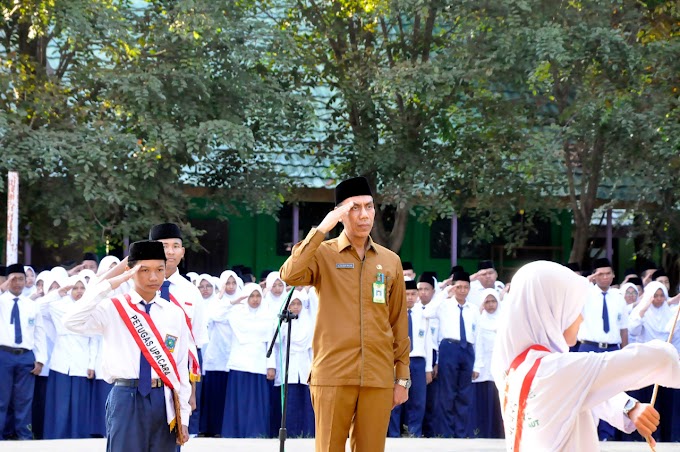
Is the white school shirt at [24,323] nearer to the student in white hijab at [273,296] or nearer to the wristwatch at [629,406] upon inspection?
the student in white hijab at [273,296]

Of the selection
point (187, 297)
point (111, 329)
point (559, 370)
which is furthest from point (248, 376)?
point (559, 370)

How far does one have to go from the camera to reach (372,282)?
6926 millimetres

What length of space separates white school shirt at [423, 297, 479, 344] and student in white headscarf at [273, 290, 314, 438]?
65.1 inches

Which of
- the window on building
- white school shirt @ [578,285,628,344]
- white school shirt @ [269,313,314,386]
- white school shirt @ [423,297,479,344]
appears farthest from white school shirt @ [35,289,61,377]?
the window on building

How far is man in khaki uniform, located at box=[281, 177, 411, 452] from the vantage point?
6738 mm

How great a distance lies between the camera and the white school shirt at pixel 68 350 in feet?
48.1

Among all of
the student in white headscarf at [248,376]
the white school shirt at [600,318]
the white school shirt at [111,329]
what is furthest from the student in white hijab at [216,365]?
the white school shirt at [111,329]

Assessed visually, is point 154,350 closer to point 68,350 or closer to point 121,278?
point 121,278

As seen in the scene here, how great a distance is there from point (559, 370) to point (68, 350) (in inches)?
439

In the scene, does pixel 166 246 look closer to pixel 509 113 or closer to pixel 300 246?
pixel 300 246

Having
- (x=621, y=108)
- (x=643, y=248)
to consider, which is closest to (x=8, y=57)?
(x=621, y=108)

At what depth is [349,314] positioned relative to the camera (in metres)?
6.85

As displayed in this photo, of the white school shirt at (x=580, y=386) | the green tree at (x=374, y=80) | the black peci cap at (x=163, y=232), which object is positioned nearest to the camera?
the white school shirt at (x=580, y=386)

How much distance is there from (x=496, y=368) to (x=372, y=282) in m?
2.21
